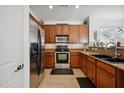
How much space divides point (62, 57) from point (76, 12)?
7.32ft

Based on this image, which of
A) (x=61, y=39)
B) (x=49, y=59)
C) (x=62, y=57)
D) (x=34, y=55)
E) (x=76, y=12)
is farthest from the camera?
(x=61, y=39)

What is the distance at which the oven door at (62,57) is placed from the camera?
773 centimetres

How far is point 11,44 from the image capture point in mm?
1926

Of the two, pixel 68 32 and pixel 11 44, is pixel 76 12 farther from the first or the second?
pixel 11 44

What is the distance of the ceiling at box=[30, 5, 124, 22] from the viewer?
22.5 ft

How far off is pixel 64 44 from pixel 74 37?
63cm

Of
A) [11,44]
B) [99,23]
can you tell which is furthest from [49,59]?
[11,44]

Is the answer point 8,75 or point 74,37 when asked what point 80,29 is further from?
point 8,75

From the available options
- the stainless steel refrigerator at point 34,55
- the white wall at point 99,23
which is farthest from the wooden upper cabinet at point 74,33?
the stainless steel refrigerator at point 34,55

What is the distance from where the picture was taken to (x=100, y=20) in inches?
318

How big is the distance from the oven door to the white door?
544cm

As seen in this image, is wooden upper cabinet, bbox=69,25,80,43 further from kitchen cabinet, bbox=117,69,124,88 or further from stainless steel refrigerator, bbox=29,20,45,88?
kitchen cabinet, bbox=117,69,124,88

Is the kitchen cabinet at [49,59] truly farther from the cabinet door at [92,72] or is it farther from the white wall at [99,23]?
the cabinet door at [92,72]

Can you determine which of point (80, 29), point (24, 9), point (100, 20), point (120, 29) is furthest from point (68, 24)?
point (24, 9)
